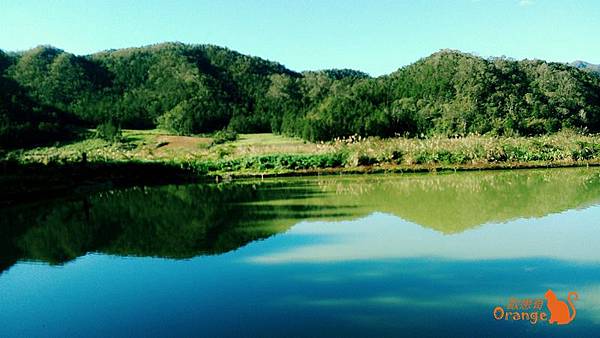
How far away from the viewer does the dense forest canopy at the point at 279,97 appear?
5219 cm

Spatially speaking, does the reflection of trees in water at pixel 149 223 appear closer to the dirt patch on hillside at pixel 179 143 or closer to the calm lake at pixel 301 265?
the calm lake at pixel 301 265

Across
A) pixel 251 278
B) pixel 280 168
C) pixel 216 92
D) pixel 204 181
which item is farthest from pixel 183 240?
pixel 216 92

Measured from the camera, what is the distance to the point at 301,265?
9945 mm

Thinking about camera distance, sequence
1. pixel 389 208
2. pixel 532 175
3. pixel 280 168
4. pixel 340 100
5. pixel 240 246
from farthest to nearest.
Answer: pixel 340 100 → pixel 280 168 → pixel 532 175 → pixel 389 208 → pixel 240 246

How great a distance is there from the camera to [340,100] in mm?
65250

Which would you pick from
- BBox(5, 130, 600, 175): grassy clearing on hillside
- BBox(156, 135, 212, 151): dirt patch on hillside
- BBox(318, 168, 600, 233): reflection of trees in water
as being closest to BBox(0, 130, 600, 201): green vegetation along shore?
BBox(5, 130, 600, 175): grassy clearing on hillside

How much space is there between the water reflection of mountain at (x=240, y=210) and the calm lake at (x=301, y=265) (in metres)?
0.08

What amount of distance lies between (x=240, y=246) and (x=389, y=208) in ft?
20.6

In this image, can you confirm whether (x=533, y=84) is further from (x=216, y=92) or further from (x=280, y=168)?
(x=216, y=92)

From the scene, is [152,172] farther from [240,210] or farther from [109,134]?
[109,134]

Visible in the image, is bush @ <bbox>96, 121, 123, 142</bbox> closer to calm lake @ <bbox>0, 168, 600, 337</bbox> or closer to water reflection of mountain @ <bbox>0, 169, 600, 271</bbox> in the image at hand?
water reflection of mountain @ <bbox>0, 169, 600, 271</bbox>

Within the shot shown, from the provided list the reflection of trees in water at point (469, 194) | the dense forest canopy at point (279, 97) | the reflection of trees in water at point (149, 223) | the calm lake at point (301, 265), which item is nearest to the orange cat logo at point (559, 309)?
A: the calm lake at point (301, 265)

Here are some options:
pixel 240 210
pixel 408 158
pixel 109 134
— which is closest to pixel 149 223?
pixel 240 210

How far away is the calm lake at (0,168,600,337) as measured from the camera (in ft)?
23.1
